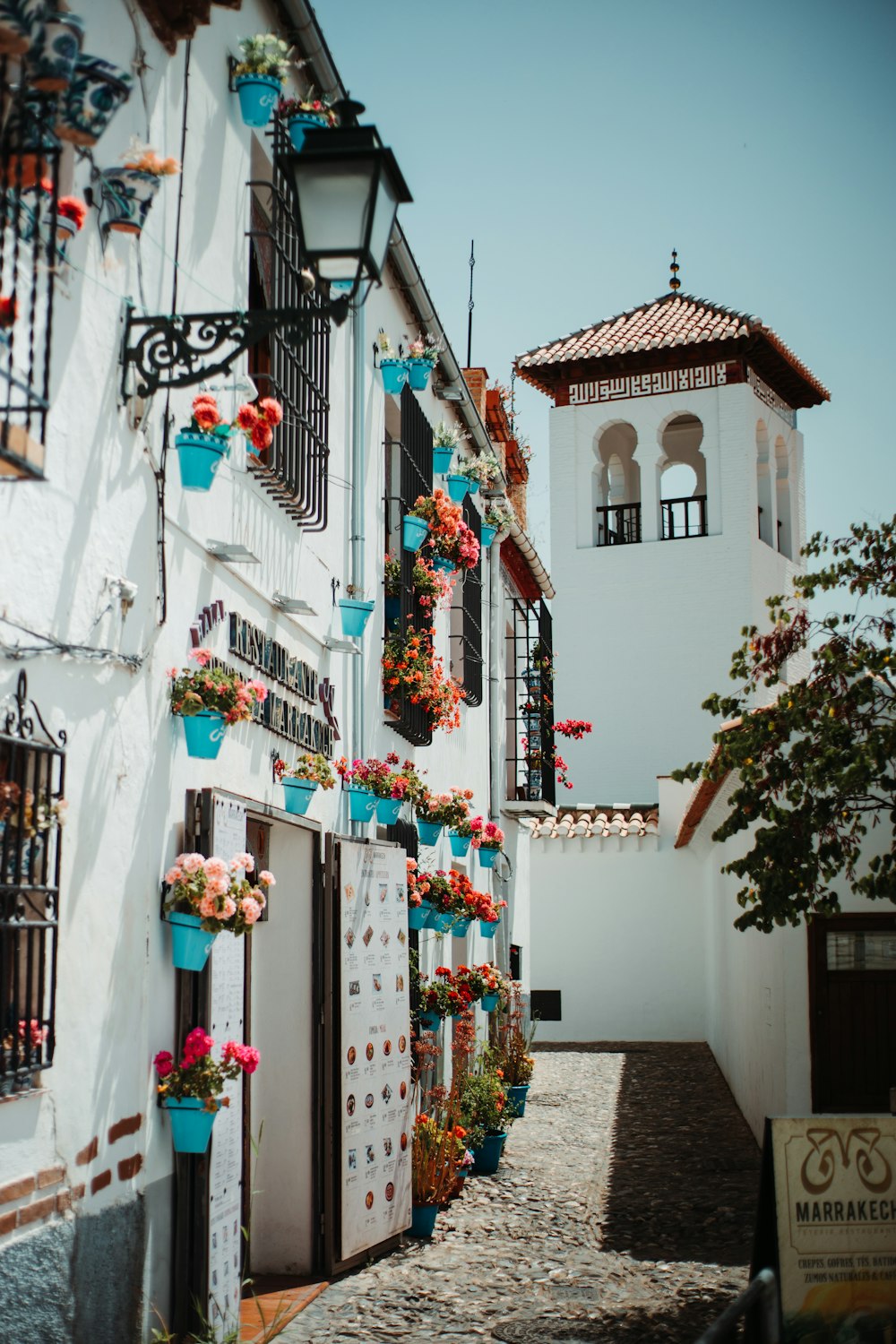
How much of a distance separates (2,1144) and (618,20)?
7.38m

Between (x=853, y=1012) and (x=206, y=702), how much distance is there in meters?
6.02

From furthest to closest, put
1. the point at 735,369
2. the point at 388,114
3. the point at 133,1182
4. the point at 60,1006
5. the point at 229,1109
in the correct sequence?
the point at 735,369 → the point at 388,114 → the point at 229,1109 → the point at 133,1182 → the point at 60,1006

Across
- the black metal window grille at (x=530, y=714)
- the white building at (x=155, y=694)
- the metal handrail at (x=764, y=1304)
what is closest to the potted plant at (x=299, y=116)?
the white building at (x=155, y=694)

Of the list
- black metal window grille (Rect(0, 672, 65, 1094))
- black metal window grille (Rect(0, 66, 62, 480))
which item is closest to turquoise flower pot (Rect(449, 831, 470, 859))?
black metal window grille (Rect(0, 672, 65, 1094))

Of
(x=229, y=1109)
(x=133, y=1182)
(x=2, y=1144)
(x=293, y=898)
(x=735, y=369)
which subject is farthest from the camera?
(x=735, y=369)

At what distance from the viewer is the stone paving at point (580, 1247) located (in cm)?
691

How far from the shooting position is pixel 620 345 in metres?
26.3

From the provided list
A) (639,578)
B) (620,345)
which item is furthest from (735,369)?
(639,578)

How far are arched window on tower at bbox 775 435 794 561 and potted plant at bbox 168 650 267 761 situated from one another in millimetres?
23152

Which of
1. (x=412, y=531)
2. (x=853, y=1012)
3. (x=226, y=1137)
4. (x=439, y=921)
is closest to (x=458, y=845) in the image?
(x=439, y=921)

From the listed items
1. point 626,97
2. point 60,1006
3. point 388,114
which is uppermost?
point 626,97

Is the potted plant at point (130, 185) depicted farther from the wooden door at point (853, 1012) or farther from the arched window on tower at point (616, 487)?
the arched window on tower at point (616, 487)

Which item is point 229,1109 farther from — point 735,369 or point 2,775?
→ point 735,369

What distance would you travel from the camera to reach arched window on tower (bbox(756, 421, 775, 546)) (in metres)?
27.1
